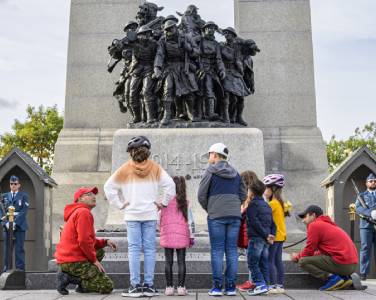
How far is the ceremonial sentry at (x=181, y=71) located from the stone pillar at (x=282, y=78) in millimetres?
2689

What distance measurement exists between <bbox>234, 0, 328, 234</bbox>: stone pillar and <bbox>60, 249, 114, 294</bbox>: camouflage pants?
374 inches

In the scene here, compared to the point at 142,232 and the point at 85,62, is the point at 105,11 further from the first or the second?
the point at 142,232

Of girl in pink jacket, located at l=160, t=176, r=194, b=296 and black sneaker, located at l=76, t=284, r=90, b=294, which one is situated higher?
girl in pink jacket, located at l=160, t=176, r=194, b=296

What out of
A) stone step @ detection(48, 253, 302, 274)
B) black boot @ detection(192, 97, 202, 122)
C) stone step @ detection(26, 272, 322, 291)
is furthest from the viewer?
black boot @ detection(192, 97, 202, 122)

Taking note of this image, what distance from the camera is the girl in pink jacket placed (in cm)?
808

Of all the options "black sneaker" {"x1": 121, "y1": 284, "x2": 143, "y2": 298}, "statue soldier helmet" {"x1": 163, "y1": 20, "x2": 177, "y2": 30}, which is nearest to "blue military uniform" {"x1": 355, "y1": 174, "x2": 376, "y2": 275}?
"statue soldier helmet" {"x1": 163, "y1": 20, "x2": 177, "y2": 30}

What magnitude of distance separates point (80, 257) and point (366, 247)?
631cm

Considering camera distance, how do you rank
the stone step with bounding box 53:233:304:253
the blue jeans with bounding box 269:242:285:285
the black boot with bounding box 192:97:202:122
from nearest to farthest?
the blue jeans with bounding box 269:242:285:285
the stone step with bounding box 53:233:304:253
the black boot with bounding box 192:97:202:122

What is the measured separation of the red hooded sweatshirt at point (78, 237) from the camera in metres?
8.00

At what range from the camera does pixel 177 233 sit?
8164 millimetres

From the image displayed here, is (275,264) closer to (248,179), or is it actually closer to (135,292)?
(248,179)

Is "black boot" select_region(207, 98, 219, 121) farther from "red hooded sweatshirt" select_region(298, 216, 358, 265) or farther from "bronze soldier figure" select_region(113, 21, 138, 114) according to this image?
"red hooded sweatshirt" select_region(298, 216, 358, 265)

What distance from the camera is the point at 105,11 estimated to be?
18297 mm

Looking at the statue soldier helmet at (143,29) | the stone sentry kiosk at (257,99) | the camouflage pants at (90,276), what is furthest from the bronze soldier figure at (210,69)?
the camouflage pants at (90,276)
